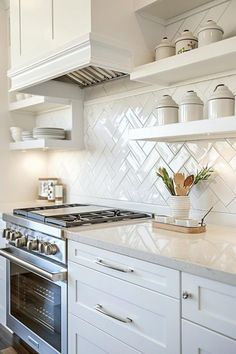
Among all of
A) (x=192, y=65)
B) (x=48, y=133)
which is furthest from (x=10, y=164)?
(x=192, y=65)

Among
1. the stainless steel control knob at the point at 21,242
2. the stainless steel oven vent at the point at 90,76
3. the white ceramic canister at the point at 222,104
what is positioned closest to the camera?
the white ceramic canister at the point at 222,104

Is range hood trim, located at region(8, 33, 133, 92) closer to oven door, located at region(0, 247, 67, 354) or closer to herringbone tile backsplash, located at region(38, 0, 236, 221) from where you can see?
herringbone tile backsplash, located at region(38, 0, 236, 221)

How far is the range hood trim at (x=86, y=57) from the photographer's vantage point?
1.84 meters

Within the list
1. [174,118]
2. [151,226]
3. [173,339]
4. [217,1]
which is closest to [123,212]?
[151,226]

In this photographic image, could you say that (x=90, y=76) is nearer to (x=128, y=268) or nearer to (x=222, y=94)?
(x=222, y=94)

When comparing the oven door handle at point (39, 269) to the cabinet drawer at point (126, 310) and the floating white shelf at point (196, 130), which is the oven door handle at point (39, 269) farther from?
the floating white shelf at point (196, 130)

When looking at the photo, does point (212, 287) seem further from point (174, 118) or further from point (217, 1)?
point (217, 1)

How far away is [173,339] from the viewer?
123 centimetres

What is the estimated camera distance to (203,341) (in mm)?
1133

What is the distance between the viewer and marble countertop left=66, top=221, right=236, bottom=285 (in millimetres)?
1122

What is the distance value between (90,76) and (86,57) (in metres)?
0.62

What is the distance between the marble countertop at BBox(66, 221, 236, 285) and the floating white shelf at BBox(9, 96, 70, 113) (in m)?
1.23

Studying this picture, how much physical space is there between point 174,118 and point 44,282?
3.84 ft

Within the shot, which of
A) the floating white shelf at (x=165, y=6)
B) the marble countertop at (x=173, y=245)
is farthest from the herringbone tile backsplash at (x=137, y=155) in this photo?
the marble countertop at (x=173, y=245)
